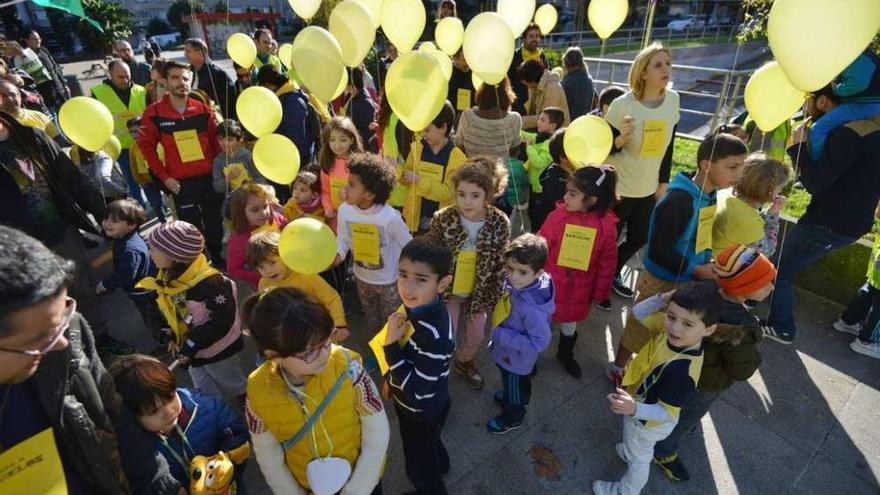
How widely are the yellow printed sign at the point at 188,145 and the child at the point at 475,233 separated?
2244 millimetres

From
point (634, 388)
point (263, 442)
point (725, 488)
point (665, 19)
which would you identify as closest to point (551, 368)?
point (634, 388)

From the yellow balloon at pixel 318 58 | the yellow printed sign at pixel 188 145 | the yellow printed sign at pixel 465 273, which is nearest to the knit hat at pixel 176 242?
the yellow balloon at pixel 318 58

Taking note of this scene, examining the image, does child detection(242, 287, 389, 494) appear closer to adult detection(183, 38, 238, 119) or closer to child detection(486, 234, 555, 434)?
child detection(486, 234, 555, 434)

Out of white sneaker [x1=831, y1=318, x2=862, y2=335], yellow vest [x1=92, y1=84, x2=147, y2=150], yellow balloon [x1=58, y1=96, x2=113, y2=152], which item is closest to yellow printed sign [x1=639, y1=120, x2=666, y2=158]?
white sneaker [x1=831, y1=318, x2=862, y2=335]

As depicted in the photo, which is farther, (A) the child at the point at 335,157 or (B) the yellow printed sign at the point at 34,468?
(A) the child at the point at 335,157

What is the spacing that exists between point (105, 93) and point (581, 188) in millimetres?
4944

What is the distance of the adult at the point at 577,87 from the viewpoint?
200 inches

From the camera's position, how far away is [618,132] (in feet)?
10.5

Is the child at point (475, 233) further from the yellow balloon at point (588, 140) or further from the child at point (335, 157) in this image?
the child at point (335, 157)

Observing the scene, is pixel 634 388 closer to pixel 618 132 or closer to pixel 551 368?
pixel 551 368

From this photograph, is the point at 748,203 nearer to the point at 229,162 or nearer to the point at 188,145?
the point at 229,162

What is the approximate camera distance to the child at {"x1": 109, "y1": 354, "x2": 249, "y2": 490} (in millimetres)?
1415

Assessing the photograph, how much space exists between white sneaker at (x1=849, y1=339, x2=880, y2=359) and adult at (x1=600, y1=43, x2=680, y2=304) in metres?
1.65

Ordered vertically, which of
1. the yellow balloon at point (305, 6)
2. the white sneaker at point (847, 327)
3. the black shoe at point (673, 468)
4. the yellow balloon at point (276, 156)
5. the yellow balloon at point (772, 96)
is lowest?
the white sneaker at point (847, 327)
